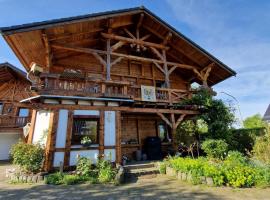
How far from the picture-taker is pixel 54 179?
24.0ft

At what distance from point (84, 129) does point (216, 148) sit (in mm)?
7113

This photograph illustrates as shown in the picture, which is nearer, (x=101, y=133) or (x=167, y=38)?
(x=101, y=133)

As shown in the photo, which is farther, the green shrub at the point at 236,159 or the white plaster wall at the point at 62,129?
the white plaster wall at the point at 62,129

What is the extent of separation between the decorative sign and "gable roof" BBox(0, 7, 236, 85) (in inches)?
172

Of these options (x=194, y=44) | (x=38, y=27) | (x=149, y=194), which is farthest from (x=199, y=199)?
(x=194, y=44)

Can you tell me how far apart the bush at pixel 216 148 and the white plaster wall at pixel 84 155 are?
595 cm

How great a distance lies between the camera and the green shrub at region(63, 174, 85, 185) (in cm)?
724

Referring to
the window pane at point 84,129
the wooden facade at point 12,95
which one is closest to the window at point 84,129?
the window pane at point 84,129

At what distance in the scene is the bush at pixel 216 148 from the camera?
10516 mm

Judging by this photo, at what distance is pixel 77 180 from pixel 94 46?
927 centimetres

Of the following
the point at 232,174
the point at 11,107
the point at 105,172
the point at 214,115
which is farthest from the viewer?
the point at 11,107

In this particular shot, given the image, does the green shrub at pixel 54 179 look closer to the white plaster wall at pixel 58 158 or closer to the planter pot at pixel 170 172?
the white plaster wall at pixel 58 158

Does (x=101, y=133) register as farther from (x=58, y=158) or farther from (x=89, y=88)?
(x=89, y=88)

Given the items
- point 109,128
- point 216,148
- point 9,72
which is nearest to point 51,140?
point 109,128
